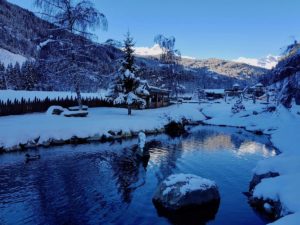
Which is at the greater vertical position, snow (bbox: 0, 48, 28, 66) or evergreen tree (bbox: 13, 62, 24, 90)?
snow (bbox: 0, 48, 28, 66)

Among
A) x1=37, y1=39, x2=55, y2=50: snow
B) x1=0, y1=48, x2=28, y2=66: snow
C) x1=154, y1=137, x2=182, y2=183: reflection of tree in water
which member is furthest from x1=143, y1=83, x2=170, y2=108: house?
x1=0, y1=48, x2=28, y2=66: snow

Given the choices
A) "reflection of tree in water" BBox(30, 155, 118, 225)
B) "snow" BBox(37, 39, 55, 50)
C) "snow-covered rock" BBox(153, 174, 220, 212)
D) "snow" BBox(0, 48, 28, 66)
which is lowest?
"reflection of tree in water" BBox(30, 155, 118, 225)

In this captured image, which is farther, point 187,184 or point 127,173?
point 127,173

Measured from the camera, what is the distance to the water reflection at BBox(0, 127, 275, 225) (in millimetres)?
11164

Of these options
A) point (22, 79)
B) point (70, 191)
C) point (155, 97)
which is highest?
point (22, 79)

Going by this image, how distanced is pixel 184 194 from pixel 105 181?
479cm

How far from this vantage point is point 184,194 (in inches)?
462

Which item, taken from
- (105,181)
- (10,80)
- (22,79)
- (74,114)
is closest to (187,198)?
(105,181)

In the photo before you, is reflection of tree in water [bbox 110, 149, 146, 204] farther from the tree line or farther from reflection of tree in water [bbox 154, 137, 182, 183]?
the tree line

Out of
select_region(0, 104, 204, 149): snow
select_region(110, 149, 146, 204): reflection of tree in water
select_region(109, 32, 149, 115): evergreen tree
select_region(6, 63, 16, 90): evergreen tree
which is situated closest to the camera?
select_region(110, 149, 146, 204): reflection of tree in water

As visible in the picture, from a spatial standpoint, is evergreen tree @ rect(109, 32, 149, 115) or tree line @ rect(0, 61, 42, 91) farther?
tree line @ rect(0, 61, 42, 91)

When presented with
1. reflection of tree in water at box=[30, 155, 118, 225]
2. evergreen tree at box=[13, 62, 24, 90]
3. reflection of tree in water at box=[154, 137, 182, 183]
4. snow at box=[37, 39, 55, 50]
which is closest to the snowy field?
reflection of tree in water at box=[154, 137, 182, 183]

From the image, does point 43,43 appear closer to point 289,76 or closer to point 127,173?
point 127,173

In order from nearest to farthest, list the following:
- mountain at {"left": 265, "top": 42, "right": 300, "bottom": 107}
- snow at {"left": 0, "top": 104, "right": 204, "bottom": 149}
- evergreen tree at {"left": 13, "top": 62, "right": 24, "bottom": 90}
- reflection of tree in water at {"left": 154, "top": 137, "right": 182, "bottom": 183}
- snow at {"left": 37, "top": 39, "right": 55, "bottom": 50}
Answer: mountain at {"left": 265, "top": 42, "right": 300, "bottom": 107} → reflection of tree in water at {"left": 154, "top": 137, "right": 182, "bottom": 183} → snow at {"left": 0, "top": 104, "right": 204, "bottom": 149} → snow at {"left": 37, "top": 39, "right": 55, "bottom": 50} → evergreen tree at {"left": 13, "top": 62, "right": 24, "bottom": 90}
